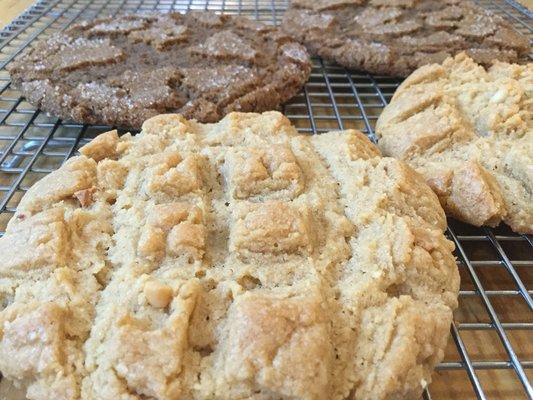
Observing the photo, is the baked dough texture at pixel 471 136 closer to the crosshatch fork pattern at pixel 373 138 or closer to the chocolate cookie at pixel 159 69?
the crosshatch fork pattern at pixel 373 138

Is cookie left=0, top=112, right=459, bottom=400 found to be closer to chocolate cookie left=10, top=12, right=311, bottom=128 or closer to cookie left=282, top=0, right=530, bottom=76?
chocolate cookie left=10, top=12, right=311, bottom=128

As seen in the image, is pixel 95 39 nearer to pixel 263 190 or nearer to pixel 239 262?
pixel 263 190

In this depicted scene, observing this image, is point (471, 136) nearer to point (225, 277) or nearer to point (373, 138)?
point (373, 138)

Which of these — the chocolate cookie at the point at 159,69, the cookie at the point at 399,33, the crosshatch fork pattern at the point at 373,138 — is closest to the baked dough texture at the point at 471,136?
the crosshatch fork pattern at the point at 373,138

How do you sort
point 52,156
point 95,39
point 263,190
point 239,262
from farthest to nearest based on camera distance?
point 95,39, point 52,156, point 263,190, point 239,262

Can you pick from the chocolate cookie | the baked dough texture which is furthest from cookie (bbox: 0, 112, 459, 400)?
the chocolate cookie

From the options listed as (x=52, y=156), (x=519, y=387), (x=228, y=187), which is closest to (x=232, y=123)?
(x=228, y=187)
